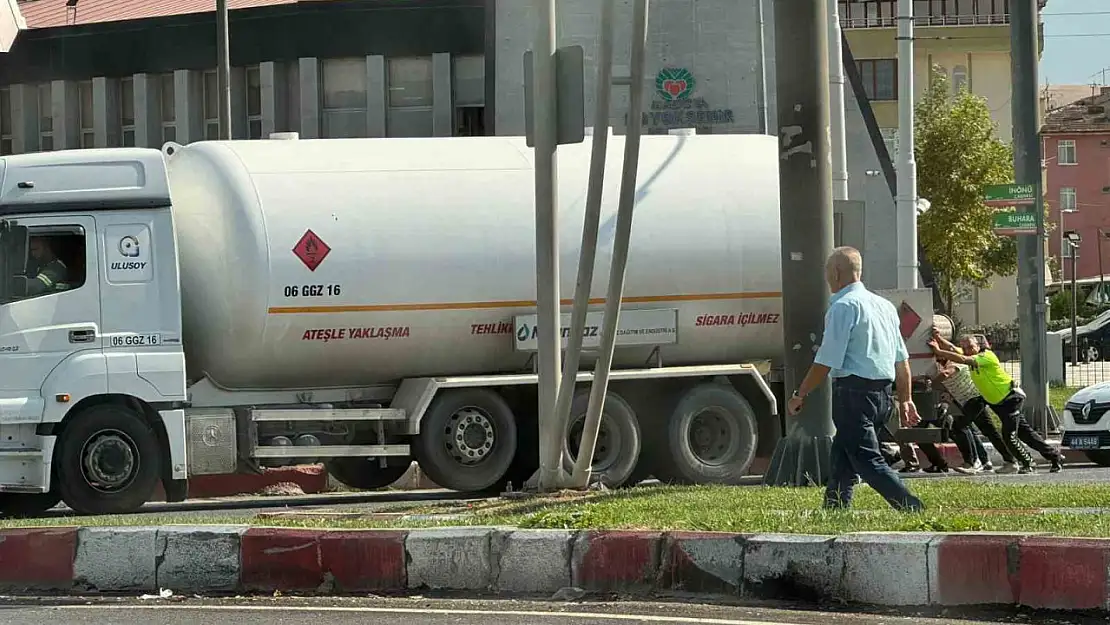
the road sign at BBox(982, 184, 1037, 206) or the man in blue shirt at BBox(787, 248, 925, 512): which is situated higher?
the road sign at BBox(982, 184, 1037, 206)

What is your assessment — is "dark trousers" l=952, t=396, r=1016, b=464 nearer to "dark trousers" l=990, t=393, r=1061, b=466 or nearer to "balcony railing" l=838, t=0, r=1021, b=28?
"dark trousers" l=990, t=393, r=1061, b=466

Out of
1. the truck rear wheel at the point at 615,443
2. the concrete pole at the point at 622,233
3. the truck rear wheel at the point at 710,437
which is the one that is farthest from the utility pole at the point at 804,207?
the truck rear wheel at the point at 710,437

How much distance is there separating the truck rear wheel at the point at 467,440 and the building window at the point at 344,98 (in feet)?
59.4

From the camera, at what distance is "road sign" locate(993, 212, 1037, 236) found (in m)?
22.0

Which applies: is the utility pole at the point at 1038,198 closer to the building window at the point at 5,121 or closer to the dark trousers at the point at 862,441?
the dark trousers at the point at 862,441

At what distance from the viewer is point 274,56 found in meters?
34.7

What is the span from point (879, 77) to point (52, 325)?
5613 centimetres

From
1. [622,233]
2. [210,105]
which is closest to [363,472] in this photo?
[622,233]

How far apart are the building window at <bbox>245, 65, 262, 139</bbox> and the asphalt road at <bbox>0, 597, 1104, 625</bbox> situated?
26.9m

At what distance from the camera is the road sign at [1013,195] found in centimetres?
2195

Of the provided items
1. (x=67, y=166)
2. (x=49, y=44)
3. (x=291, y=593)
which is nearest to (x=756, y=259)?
(x=67, y=166)

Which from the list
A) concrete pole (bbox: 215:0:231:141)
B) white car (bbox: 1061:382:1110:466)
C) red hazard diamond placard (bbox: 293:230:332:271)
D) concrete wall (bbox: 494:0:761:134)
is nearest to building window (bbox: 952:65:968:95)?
concrete wall (bbox: 494:0:761:134)

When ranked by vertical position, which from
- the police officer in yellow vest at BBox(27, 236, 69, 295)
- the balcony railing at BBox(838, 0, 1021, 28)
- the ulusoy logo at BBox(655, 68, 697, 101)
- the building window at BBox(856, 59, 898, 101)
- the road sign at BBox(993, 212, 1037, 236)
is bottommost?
the police officer in yellow vest at BBox(27, 236, 69, 295)

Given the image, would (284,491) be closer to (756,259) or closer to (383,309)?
(383,309)
